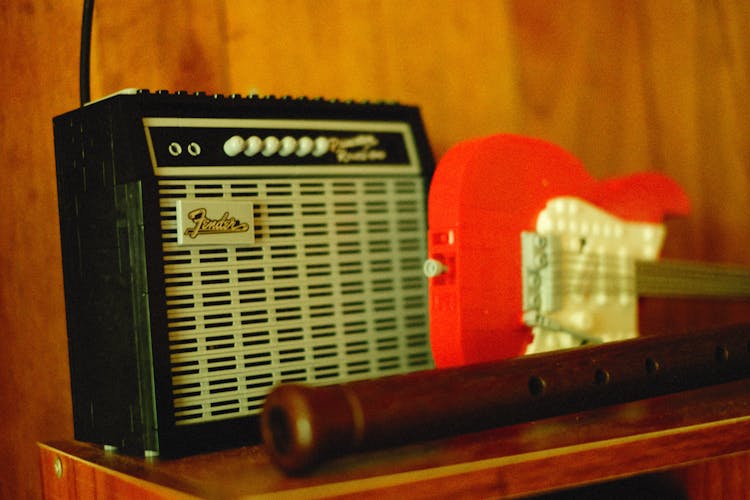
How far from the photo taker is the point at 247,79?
1204 millimetres

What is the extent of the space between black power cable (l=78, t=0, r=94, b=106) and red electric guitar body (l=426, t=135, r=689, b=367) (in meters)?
0.42

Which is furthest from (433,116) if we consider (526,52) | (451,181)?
(451,181)

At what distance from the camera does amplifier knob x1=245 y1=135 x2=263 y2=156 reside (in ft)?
2.96

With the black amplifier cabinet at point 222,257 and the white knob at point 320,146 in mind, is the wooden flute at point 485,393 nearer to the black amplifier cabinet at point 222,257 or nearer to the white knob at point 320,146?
the black amplifier cabinet at point 222,257

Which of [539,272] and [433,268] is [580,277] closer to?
[539,272]

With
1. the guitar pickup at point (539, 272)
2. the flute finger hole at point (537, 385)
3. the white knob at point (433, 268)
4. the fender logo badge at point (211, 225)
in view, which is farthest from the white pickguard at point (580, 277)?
the fender logo badge at point (211, 225)

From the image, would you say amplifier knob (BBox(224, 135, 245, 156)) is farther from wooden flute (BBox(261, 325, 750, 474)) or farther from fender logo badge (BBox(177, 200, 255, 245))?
wooden flute (BBox(261, 325, 750, 474))

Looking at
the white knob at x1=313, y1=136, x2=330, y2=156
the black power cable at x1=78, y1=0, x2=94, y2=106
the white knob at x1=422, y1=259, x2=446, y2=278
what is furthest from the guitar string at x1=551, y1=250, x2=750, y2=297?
the black power cable at x1=78, y1=0, x2=94, y2=106

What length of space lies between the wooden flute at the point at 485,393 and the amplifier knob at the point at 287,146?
0.35 m

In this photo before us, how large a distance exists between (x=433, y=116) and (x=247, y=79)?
0.31m

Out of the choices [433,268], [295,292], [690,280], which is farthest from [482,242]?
[690,280]

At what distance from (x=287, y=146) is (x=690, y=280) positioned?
60cm

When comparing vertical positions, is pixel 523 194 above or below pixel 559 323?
above

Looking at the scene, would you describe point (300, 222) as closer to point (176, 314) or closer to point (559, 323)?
point (176, 314)
